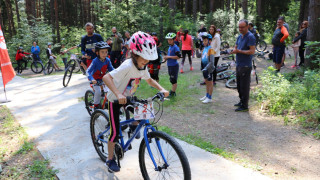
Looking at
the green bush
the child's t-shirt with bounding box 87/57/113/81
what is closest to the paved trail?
the child's t-shirt with bounding box 87/57/113/81

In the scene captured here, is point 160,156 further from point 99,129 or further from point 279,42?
point 279,42

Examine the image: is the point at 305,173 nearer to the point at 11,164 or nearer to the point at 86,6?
the point at 11,164

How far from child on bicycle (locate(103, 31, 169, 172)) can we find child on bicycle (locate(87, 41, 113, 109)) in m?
1.83

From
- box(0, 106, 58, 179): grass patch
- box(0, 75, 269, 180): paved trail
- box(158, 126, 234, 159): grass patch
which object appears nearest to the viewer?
box(0, 75, 269, 180): paved trail

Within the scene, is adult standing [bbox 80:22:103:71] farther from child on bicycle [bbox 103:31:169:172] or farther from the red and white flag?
child on bicycle [bbox 103:31:169:172]

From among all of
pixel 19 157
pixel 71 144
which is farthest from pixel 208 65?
pixel 19 157

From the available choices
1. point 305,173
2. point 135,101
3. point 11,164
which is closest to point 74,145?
point 11,164

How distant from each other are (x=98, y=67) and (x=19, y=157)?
2.23 metres

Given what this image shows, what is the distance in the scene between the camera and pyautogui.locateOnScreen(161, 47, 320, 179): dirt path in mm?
3725

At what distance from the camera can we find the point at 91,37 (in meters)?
6.74

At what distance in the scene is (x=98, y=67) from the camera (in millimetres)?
5012

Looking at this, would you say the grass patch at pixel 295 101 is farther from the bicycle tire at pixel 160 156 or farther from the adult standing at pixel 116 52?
the adult standing at pixel 116 52

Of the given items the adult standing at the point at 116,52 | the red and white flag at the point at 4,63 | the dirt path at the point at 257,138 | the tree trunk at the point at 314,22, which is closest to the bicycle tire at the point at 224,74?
the dirt path at the point at 257,138

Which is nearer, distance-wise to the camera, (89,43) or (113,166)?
(113,166)
